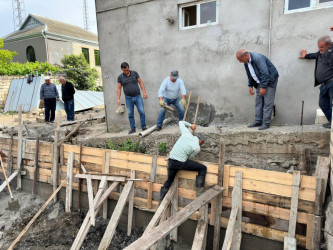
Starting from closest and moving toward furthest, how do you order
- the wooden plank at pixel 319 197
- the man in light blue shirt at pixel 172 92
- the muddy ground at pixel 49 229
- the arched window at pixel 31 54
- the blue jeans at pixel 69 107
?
1. the wooden plank at pixel 319 197
2. the muddy ground at pixel 49 229
3. the man in light blue shirt at pixel 172 92
4. the blue jeans at pixel 69 107
5. the arched window at pixel 31 54

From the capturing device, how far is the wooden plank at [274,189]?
11.5 ft

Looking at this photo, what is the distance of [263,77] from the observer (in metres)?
4.50

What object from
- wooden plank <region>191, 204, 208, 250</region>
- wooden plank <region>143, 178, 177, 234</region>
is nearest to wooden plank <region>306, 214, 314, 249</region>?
wooden plank <region>191, 204, 208, 250</region>

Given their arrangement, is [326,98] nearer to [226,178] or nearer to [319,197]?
[319,197]

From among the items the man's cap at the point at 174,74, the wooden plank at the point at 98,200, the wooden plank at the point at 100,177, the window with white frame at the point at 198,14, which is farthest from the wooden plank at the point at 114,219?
the window with white frame at the point at 198,14

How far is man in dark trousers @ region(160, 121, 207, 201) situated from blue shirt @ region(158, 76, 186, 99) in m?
1.47

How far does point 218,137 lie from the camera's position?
482 cm

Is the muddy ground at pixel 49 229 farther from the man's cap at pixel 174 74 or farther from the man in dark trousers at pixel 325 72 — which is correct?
the man in dark trousers at pixel 325 72

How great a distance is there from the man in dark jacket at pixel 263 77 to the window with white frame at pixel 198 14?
1584 mm

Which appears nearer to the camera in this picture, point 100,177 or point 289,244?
point 289,244

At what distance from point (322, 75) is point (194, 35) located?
292 centimetres

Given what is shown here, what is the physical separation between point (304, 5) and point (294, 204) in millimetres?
3799

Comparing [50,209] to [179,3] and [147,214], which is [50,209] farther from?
[179,3]

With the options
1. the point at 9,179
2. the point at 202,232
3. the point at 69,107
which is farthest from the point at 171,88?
the point at 9,179
